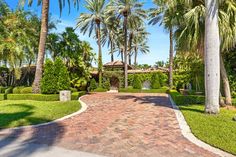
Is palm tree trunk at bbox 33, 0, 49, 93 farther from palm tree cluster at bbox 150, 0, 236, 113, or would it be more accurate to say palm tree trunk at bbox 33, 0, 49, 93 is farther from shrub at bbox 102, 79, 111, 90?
shrub at bbox 102, 79, 111, 90

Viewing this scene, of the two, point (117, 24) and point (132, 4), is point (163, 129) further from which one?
point (117, 24)

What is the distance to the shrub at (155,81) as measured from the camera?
3434 cm

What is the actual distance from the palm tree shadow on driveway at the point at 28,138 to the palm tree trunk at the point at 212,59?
22.1ft

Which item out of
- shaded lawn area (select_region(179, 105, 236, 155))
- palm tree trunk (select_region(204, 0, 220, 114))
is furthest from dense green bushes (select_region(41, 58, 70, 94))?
palm tree trunk (select_region(204, 0, 220, 114))

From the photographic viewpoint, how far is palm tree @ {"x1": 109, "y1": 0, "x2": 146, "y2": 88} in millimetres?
35000

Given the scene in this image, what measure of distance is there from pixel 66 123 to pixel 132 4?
2830cm

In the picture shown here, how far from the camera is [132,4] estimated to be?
3550 centimetres

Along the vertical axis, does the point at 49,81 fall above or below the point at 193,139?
above

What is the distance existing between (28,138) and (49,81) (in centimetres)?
1262

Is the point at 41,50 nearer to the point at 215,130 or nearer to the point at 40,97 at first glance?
the point at 40,97

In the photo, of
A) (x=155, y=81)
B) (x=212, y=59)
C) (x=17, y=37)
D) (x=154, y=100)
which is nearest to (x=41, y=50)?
(x=17, y=37)

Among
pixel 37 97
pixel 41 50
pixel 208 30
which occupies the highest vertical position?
pixel 41 50

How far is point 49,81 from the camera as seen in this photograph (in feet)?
66.2

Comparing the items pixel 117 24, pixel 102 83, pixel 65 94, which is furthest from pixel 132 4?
pixel 65 94
